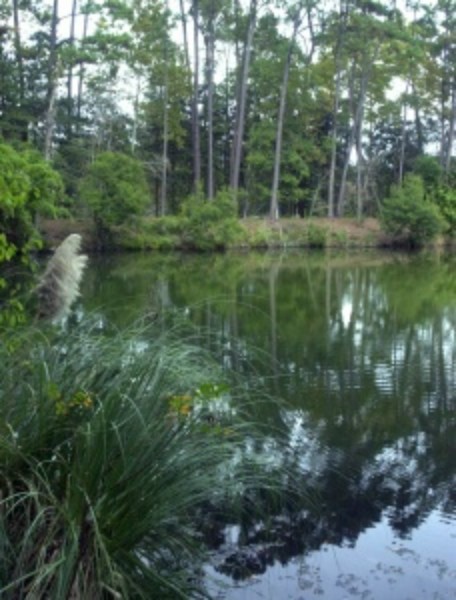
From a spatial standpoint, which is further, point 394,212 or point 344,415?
point 394,212

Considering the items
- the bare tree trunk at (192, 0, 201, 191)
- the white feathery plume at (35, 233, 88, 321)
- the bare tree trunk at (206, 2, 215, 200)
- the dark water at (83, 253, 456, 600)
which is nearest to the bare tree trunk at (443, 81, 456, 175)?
the bare tree trunk at (206, 2, 215, 200)

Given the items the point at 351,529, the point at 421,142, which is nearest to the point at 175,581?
the point at 351,529

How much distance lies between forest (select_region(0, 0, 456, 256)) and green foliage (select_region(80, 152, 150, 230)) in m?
0.06

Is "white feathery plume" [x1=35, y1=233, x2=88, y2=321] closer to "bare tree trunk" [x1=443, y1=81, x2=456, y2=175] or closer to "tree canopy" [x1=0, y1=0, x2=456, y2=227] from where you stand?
"tree canopy" [x1=0, y1=0, x2=456, y2=227]

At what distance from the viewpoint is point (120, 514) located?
3193mm

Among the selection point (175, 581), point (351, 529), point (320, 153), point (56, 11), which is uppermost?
point (56, 11)

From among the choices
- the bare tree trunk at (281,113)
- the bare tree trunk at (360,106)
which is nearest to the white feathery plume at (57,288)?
the bare tree trunk at (281,113)

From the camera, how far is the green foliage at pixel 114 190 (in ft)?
121

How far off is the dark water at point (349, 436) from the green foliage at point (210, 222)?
Result: 1996 centimetres

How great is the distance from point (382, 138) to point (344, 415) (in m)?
52.0

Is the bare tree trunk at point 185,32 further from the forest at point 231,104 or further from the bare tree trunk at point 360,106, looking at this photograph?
the bare tree trunk at point 360,106

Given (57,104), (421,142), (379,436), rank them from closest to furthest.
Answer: (379,436)
(57,104)
(421,142)

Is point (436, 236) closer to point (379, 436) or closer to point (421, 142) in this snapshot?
point (421, 142)

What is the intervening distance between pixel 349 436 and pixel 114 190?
3113 cm
